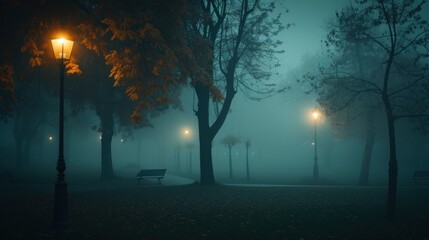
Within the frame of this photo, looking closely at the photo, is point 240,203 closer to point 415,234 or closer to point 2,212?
point 415,234

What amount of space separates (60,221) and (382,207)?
38.1ft

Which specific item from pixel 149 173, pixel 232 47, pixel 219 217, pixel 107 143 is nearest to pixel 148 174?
pixel 149 173

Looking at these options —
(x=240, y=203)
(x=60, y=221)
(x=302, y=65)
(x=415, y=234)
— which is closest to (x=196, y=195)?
(x=240, y=203)

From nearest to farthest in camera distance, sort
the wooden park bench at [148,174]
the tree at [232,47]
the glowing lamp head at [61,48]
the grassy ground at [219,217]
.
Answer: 1. the grassy ground at [219,217]
2. the glowing lamp head at [61,48]
3. the tree at [232,47]
4. the wooden park bench at [148,174]

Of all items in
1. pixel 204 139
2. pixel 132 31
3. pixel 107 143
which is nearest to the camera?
pixel 132 31

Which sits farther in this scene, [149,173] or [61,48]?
[149,173]

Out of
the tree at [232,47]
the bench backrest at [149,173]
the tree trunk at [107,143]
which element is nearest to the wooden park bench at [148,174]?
the bench backrest at [149,173]

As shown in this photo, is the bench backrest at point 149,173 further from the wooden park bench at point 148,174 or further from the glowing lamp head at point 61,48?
the glowing lamp head at point 61,48

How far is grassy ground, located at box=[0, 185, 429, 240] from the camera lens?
911 cm

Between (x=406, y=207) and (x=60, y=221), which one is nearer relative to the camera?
(x=60, y=221)

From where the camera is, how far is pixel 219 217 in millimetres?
11336

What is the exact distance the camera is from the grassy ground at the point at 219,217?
911 centimetres

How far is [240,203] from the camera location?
14.5m

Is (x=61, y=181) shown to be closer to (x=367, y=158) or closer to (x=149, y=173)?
(x=149, y=173)
